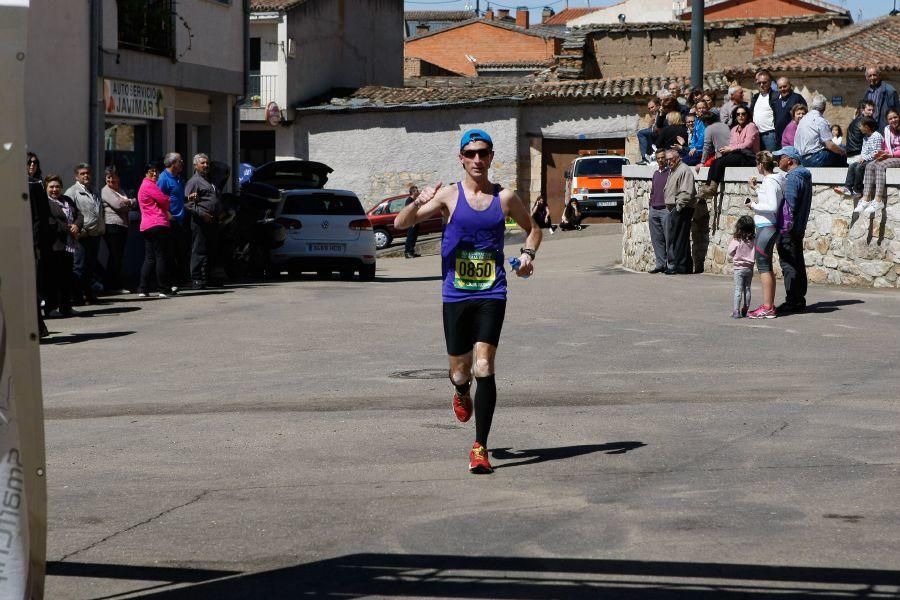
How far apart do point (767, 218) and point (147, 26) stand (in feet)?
40.7

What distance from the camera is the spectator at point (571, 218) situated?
1587 inches

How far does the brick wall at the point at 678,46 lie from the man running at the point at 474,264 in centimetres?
4281

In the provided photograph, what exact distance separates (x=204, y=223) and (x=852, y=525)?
54.3 ft

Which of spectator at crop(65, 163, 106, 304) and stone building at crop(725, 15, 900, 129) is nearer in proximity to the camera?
spectator at crop(65, 163, 106, 304)

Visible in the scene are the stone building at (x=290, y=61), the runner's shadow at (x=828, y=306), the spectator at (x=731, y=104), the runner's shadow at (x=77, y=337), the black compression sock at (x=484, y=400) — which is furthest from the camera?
the stone building at (x=290, y=61)

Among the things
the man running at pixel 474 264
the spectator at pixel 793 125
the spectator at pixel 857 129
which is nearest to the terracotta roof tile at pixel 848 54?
the spectator at pixel 793 125

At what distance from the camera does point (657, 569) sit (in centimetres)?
597

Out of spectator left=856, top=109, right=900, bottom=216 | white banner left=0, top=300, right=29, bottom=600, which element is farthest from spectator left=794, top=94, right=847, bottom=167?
white banner left=0, top=300, right=29, bottom=600

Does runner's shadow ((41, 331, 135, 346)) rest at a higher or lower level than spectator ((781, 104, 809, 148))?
lower

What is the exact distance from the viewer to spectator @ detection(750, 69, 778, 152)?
22.2m

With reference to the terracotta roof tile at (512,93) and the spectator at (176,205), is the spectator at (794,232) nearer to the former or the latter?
the spectator at (176,205)

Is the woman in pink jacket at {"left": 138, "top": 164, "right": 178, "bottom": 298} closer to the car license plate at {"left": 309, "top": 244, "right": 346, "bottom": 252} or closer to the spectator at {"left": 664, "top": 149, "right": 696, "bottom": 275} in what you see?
the car license plate at {"left": 309, "top": 244, "right": 346, "bottom": 252}

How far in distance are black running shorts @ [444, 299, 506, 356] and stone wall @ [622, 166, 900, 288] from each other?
13.0m

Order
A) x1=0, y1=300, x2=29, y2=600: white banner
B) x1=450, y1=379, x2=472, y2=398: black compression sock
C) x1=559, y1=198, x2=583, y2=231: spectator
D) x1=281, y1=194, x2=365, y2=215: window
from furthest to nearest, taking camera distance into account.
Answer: x1=559, y1=198, x2=583, y2=231: spectator → x1=281, y1=194, x2=365, y2=215: window → x1=450, y1=379, x2=472, y2=398: black compression sock → x1=0, y1=300, x2=29, y2=600: white banner
